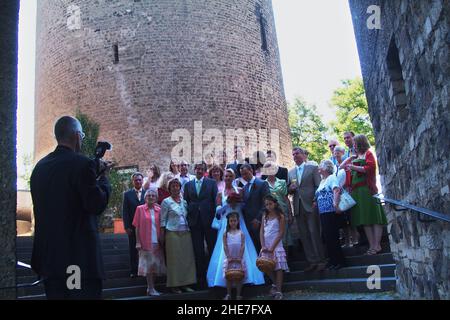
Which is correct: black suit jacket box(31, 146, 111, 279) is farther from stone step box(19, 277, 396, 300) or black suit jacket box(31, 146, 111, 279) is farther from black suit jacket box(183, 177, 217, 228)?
black suit jacket box(183, 177, 217, 228)

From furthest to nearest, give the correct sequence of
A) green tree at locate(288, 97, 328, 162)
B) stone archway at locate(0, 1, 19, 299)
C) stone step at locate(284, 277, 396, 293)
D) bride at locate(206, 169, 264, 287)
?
green tree at locate(288, 97, 328, 162)
bride at locate(206, 169, 264, 287)
stone step at locate(284, 277, 396, 293)
stone archway at locate(0, 1, 19, 299)

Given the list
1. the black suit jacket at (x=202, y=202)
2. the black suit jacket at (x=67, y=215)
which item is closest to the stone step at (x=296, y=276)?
the black suit jacket at (x=202, y=202)

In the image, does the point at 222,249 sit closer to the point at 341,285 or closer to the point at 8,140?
the point at 341,285

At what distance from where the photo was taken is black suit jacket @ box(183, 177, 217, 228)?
298 inches

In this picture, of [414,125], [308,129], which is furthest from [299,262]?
[308,129]

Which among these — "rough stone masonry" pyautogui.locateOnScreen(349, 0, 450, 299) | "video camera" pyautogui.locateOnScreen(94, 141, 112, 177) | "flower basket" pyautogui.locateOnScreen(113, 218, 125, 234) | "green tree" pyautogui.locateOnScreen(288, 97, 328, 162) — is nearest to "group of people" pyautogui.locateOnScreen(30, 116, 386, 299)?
"rough stone masonry" pyautogui.locateOnScreen(349, 0, 450, 299)

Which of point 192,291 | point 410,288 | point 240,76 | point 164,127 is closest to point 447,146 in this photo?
point 410,288

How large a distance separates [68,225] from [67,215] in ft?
0.23

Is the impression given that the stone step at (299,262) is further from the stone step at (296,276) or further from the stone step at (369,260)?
the stone step at (296,276)

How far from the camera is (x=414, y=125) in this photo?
4.26 m

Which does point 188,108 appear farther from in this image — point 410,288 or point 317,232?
point 410,288

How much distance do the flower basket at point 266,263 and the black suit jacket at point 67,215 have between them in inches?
137

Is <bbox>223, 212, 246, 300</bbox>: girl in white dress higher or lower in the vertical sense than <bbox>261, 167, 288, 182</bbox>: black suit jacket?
lower

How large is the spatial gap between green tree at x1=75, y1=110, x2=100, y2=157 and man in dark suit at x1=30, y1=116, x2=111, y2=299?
14077mm
